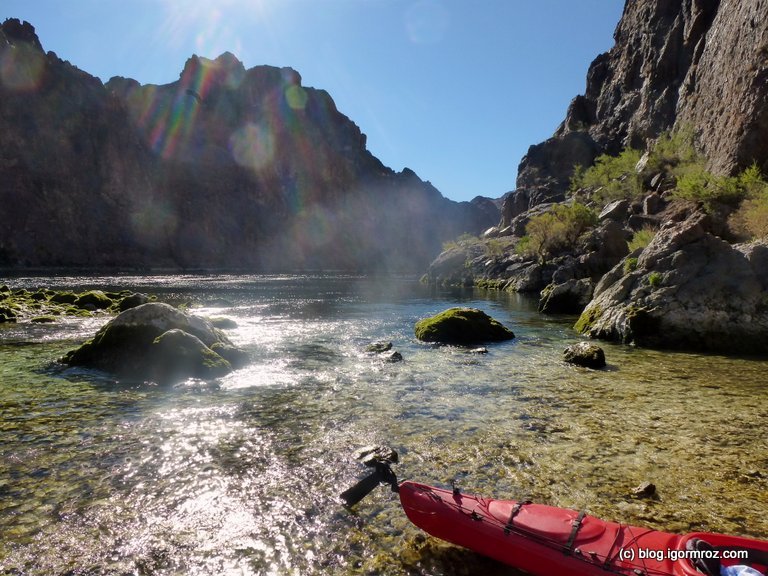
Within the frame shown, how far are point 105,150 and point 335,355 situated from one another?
530ft

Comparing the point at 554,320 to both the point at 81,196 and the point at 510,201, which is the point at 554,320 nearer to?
the point at 510,201

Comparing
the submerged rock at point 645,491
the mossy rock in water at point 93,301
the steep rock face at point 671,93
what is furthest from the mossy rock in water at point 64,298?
Result: the steep rock face at point 671,93

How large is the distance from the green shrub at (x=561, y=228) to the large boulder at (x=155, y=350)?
51.7 metres

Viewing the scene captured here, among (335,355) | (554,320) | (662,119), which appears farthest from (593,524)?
(662,119)

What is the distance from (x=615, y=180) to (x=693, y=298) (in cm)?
6442

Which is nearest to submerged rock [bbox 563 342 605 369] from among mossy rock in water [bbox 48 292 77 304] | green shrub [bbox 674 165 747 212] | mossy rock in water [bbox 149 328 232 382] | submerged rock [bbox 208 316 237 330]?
mossy rock in water [bbox 149 328 232 382]

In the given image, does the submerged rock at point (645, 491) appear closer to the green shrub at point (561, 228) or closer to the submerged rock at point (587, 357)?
the submerged rock at point (587, 357)

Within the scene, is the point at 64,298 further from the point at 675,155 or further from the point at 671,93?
the point at 671,93

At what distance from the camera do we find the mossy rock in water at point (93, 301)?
3218 centimetres

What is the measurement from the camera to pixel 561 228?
197 ft

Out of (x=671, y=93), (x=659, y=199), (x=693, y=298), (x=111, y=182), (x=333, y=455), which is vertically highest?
(x=671, y=93)

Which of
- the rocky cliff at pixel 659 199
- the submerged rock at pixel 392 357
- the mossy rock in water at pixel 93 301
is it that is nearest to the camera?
the submerged rock at pixel 392 357

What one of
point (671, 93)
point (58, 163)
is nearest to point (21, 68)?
point (58, 163)

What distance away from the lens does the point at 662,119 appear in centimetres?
8869
